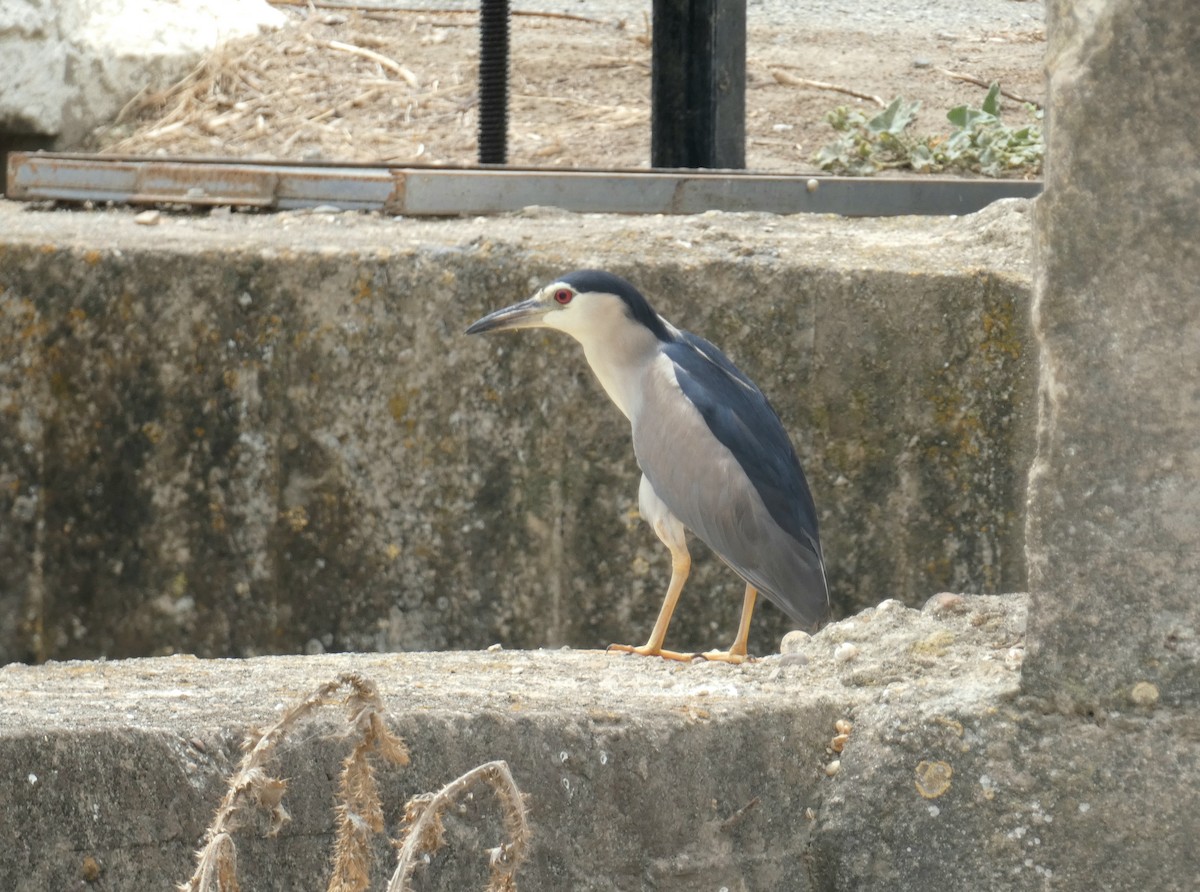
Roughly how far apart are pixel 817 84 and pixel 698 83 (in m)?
2.58

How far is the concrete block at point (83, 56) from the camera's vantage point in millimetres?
7762

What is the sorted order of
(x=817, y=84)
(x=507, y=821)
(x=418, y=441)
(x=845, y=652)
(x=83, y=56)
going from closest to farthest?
A: (x=507, y=821) → (x=845, y=652) → (x=418, y=441) → (x=83, y=56) → (x=817, y=84)

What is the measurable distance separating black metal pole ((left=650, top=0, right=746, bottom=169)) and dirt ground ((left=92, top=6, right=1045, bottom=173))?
44.9 inches

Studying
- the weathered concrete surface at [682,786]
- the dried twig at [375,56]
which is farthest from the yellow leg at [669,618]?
the dried twig at [375,56]

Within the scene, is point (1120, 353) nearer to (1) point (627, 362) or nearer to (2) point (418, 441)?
(1) point (627, 362)

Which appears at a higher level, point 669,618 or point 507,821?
point 507,821

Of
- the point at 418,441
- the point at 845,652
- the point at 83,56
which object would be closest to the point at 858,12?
the point at 83,56

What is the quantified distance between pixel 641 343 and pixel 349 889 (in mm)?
2707

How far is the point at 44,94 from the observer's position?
25.6 ft

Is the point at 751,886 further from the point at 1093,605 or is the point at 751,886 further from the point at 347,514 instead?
the point at 347,514

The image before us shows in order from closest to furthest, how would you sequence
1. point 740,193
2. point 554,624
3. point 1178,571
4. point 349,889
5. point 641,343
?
point 349,889 → point 1178,571 → point 641,343 → point 554,624 → point 740,193

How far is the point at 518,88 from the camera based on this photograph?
808cm

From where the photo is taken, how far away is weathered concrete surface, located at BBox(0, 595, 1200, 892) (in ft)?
6.90

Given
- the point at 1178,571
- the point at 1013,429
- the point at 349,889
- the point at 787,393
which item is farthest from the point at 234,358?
the point at 349,889
